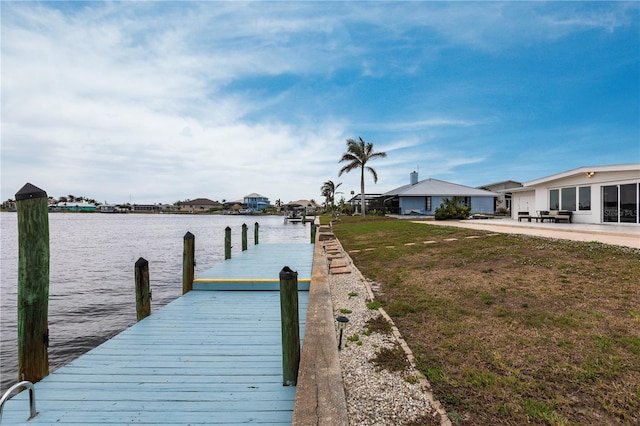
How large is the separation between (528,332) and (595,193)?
19.0 metres

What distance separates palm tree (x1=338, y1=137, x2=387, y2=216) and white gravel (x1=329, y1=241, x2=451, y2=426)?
3320cm

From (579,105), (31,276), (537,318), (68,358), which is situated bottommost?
(68,358)

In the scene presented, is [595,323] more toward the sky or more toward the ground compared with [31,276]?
more toward the ground

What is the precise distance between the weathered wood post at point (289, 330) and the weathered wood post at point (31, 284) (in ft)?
10.00

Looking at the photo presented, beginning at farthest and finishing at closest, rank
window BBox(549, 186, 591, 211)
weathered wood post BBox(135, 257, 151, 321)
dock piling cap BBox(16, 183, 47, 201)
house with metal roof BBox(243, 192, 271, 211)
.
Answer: house with metal roof BBox(243, 192, 271, 211), window BBox(549, 186, 591, 211), weathered wood post BBox(135, 257, 151, 321), dock piling cap BBox(16, 183, 47, 201)

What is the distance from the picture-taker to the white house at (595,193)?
51.7ft

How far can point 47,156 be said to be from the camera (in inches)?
1035

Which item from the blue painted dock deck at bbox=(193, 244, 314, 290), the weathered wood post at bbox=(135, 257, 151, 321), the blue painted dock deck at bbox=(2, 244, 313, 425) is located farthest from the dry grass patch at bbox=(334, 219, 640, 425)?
the weathered wood post at bbox=(135, 257, 151, 321)

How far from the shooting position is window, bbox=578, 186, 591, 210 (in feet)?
58.6

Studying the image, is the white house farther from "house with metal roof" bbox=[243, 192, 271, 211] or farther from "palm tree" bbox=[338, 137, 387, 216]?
"house with metal roof" bbox=[243, 192, 271, 211]

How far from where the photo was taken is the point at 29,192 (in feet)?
11.9

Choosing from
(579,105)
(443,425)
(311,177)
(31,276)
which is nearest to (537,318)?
(443,425)

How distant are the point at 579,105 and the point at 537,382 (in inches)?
1680

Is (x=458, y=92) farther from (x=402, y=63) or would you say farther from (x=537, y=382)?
(x=537, y=382)
